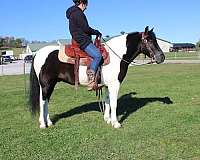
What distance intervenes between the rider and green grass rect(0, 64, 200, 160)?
1.52 metres

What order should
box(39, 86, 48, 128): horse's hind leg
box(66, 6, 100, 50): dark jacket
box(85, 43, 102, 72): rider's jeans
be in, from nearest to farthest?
box(66, 6, 100, 50): dark jacket → box(85, 43, 102, 72): rider's jeans → box(39, 86, 48, 128): horse's hind leg

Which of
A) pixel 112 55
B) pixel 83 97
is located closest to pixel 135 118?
pixel 112 55

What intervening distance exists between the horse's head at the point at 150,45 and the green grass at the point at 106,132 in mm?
1587

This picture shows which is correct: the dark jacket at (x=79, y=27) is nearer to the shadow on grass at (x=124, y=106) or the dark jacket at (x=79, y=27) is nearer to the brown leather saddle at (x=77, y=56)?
the brown leather saddle at (x=77, y=56)

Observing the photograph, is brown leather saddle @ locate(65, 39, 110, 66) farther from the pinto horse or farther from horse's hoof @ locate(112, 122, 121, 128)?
horse's hoof @ locate(112, 122, 121, 128)

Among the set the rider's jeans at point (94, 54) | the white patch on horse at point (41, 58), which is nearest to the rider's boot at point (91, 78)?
the rider's jeans at point (94, 54)

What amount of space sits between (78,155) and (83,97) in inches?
306

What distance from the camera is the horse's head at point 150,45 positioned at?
363 inches

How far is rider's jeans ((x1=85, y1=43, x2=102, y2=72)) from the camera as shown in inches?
346

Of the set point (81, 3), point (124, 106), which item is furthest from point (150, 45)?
point (124, 106)

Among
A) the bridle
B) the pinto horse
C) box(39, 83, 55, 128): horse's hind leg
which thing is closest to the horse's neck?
the pinto horse

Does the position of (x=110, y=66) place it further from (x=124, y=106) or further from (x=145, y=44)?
(x=124, y=106)

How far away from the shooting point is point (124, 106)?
1196cm

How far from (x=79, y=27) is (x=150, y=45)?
1772 millimetres
